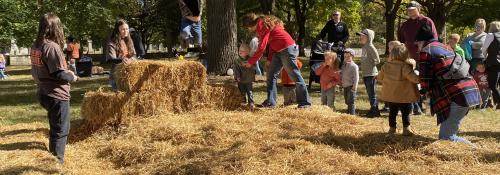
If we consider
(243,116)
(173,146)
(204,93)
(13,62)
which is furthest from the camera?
(13,62)

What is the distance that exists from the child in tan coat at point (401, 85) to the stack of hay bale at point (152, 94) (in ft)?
9.30

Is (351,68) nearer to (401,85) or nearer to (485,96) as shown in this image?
(401,85)

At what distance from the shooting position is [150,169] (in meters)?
5.93

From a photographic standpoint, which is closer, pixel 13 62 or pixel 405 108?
pixel 405 108

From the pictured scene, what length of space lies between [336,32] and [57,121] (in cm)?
760

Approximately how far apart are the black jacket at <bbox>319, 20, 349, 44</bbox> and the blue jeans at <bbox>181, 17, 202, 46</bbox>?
3.98 meters

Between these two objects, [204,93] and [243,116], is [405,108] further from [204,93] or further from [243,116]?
[204,93]

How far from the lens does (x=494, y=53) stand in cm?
1068

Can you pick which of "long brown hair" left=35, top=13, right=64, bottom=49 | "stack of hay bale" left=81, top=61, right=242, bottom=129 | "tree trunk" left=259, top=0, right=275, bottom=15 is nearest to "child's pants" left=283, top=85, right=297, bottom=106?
"stack of hay bale" left=81, top=61, right=242, bottom=129

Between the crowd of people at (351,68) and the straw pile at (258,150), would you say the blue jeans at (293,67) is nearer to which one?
the crowd of people at (351,68)

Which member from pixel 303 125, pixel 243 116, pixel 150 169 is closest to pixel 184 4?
pixel 243 116

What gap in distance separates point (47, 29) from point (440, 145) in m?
4.80

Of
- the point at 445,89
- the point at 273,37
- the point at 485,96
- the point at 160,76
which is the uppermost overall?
the point at 273,37

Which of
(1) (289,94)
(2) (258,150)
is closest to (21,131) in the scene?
(2) (258,150)
